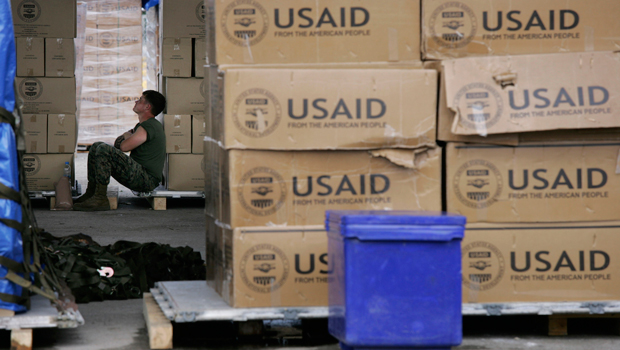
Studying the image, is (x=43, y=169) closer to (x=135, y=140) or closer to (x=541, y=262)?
(x=135, y=140)

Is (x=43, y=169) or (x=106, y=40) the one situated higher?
(x=106, y=40)

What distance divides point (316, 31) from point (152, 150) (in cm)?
499

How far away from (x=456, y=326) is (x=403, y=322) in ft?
0.72

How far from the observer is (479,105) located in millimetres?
3633

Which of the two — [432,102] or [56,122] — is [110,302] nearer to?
[432,102]

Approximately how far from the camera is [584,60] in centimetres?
371

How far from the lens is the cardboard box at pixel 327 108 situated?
11.7ft

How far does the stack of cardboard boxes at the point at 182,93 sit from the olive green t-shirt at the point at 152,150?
0.31 metres

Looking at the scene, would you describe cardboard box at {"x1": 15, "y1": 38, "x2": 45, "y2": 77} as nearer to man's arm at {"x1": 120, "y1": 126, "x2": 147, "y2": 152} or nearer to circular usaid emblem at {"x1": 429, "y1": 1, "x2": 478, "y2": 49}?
man's arm at {"x1": 120, "y1": 126, "x2": 147, "y2": 152}

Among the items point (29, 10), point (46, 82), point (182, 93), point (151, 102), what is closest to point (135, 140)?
point (151, 102)

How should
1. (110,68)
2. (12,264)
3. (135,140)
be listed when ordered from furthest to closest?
1. (110,68)
2. (135,140)
3. (12,264)

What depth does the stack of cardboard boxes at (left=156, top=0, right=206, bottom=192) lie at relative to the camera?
8789 millimetres

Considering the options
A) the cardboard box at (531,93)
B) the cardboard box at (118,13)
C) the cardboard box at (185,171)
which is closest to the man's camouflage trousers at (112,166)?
the cardboard box at (185,171)

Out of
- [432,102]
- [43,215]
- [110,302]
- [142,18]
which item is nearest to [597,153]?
[432,102]
